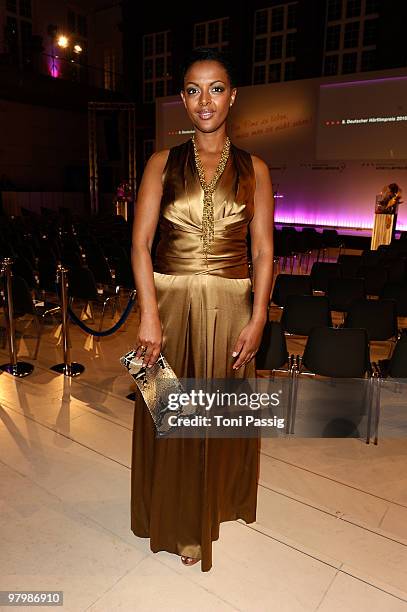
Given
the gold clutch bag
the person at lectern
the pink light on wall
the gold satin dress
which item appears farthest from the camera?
the pink light on wall

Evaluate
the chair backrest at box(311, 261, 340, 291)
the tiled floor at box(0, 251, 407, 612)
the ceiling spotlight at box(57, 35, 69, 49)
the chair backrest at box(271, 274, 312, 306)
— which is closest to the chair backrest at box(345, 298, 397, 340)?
the chair backrest at box(271, 274, 312, 306)

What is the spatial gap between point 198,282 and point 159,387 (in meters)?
0.42

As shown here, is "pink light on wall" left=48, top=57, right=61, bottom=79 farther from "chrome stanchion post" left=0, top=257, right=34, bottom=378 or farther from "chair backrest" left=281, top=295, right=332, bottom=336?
"chair backrest" left=281, top=295, right=332, bottom=336

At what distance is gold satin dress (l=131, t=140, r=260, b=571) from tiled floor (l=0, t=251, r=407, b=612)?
0.16 m

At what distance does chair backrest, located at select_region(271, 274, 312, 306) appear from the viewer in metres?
5.34

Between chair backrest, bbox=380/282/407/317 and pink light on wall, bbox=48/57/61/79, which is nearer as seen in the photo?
chair backrest, bbox=380/282/407/317

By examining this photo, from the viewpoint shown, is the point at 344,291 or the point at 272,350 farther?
the point at 344,291

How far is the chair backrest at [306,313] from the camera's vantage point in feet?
14.2

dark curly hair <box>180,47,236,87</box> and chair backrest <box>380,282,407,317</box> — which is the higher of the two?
dark curly hair <box>180,47,236,87</box>

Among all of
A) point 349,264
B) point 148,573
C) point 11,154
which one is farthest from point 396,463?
Answer: point 11,154

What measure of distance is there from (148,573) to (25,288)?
3.22m

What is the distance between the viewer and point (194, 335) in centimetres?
183

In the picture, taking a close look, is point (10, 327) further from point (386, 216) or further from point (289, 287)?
point (386, 216)

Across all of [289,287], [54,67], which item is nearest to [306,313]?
[289,287]
